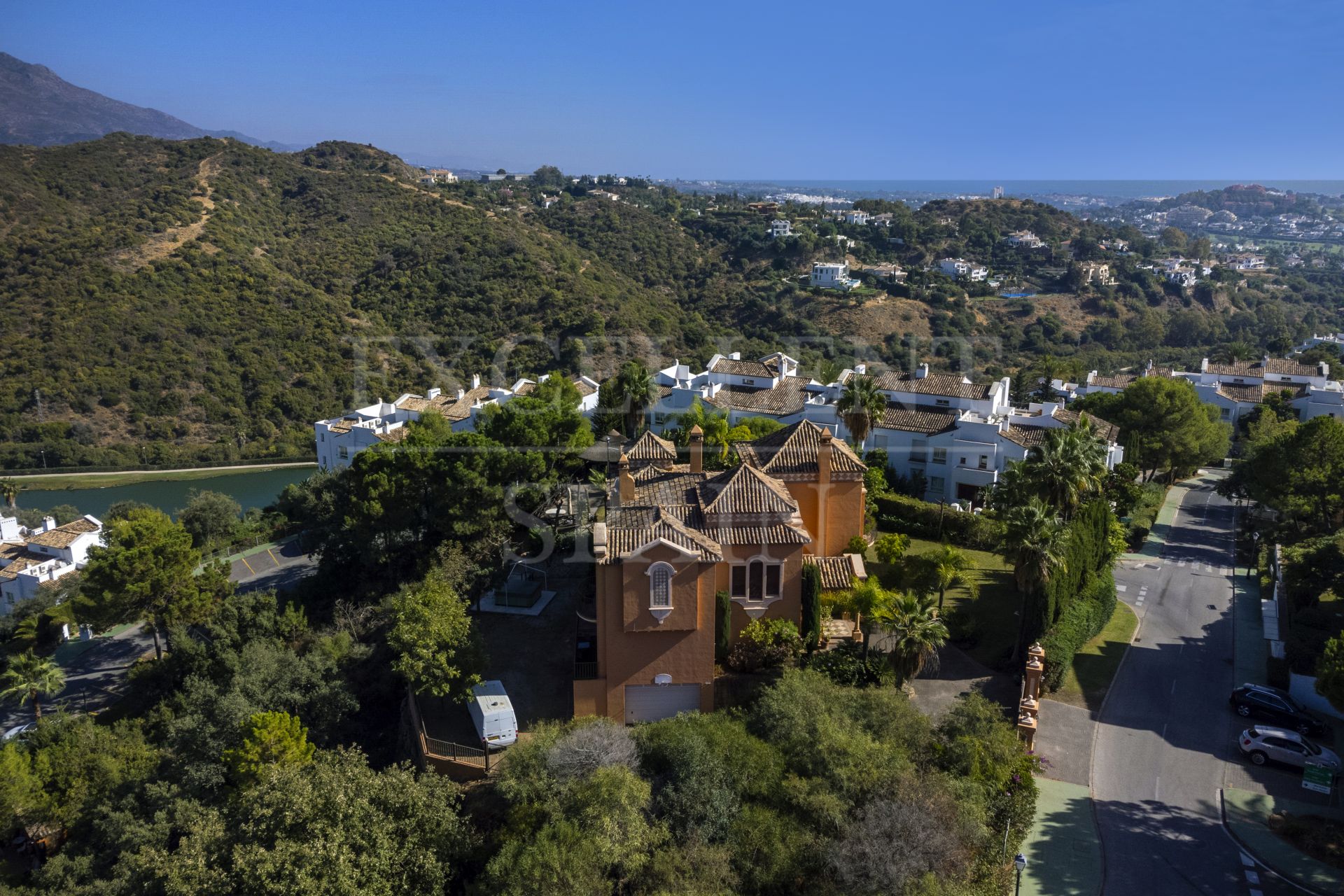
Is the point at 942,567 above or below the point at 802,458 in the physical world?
below

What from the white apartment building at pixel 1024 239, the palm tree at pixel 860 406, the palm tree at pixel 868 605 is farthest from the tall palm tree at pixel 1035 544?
the white apartment building at pixel 1024 239

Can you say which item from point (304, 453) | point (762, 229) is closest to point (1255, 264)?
point (762, 229)

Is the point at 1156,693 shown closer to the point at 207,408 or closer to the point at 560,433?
the point at 560,433

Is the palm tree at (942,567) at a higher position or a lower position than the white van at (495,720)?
higher

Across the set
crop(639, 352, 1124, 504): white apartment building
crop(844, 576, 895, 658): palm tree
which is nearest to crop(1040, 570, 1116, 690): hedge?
crop(844, 576, 895, 658): palm tree

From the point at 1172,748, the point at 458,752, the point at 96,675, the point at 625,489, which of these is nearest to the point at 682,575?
the point at 625,489

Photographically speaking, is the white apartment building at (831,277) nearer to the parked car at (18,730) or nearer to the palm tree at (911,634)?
the palm tree at (911,634)

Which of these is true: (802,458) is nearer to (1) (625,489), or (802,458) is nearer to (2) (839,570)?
(2) (839,570)
